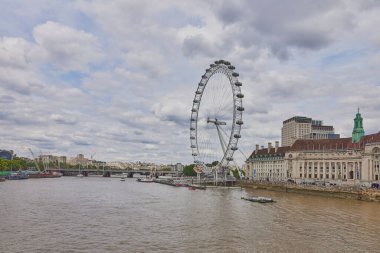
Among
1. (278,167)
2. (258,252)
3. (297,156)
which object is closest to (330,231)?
(258,252)

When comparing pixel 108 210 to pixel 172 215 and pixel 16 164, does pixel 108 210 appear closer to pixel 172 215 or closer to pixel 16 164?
pixel 172 215

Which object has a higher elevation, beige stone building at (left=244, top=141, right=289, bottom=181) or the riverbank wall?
beige stone building at (left=244, top=141, right=289, bottom=181)

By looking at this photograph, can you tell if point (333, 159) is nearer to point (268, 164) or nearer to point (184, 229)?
point (268, 164)

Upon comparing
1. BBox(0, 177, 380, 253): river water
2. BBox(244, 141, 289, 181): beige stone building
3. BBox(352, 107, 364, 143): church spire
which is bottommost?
BBox(0, 177, 380, 253): river water

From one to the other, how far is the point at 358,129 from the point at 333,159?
31.7 ft

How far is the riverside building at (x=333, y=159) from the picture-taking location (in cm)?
9012

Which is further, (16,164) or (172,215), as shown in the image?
(16,164)

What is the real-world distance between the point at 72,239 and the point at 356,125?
89.0 meters

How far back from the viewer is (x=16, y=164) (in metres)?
165

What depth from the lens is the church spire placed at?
334 ft

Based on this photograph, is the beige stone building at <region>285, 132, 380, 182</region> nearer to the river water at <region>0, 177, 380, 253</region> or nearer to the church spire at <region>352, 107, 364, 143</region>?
the church spire at <region>352, 107, 364, 143</region>

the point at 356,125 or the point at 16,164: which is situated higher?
the point at 356,125

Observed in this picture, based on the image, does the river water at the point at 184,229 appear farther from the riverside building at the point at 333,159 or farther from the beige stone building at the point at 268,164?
the beige stone building at the point at 268,164

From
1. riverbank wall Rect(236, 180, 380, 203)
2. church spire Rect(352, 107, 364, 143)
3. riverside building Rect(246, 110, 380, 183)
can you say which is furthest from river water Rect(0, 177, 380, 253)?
church spire Rect(352, 107, 364, 143)
